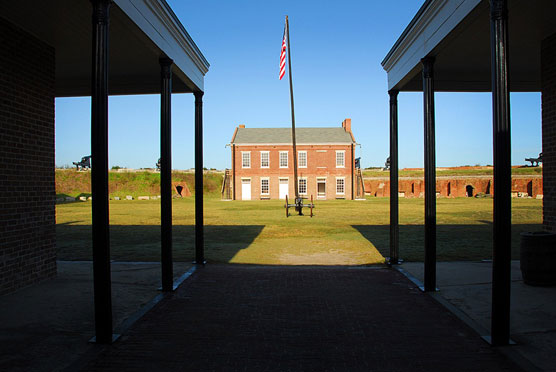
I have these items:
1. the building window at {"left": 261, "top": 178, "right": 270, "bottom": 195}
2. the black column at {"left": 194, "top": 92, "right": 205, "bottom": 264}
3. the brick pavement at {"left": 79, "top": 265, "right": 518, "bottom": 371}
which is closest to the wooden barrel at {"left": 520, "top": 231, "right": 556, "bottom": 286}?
the brick pavement at {"left": 79, "top": 265, "right": 518, "bottom": 371}

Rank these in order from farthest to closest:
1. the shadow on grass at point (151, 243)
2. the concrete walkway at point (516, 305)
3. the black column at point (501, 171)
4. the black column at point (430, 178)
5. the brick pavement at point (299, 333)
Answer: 1. the shadow on grass at point (151, 243)
2. the black column at point (430, 178)
3. the black column at point (501, 171)
4. the concrete walkway at point (516, 305)
5. the brick pavement at point (299, 333)

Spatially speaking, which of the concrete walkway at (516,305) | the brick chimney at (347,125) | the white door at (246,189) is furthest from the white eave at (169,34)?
the brick chimney at (347,125)

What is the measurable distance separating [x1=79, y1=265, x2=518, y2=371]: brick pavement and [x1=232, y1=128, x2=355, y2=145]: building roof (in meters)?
36.6

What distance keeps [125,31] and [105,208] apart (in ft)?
Answer: 8.77

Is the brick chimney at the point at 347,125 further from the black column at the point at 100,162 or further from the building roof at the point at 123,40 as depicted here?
the black column at the point at 100,162

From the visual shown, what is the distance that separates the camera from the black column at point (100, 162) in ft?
12.7

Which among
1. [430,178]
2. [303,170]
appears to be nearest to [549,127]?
[430,178]

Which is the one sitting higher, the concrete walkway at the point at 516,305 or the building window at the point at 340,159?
the building window at the point at 340,159

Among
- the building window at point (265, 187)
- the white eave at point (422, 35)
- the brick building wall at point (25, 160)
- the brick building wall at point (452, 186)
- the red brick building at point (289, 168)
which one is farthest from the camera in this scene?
the brick building wall at point (452, 186)

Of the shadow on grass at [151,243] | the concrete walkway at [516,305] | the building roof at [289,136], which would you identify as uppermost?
the building roof at [289,136]

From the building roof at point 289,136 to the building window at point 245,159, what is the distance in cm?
106

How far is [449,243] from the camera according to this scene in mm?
10977

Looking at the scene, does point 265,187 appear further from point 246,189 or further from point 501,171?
point 501,171

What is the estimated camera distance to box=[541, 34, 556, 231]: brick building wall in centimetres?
638
